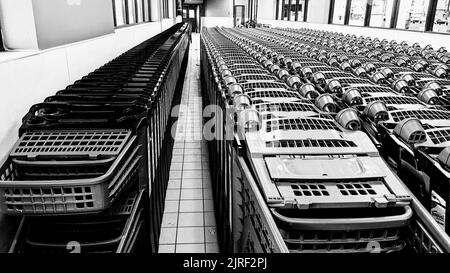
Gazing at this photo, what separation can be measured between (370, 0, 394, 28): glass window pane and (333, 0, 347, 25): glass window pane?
2.15 m

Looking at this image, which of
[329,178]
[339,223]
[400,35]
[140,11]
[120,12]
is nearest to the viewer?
[339,223]

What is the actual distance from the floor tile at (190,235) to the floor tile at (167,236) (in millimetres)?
39

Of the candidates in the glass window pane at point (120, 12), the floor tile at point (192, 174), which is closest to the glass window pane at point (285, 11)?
the glass window pane at point (120, 12)

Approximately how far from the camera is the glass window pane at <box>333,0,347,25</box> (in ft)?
42.8

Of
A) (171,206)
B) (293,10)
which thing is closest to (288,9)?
(293,10)

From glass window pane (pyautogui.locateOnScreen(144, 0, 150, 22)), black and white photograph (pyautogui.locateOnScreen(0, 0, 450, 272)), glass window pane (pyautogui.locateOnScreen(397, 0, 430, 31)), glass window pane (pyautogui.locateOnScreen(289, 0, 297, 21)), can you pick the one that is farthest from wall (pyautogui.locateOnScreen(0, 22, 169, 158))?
glass window pane (pyautogui.locateOnScreen(289, 0, 297, 21))

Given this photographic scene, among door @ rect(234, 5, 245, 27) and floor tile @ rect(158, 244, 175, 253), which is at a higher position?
door @ rect(234, 5, 245, 27)

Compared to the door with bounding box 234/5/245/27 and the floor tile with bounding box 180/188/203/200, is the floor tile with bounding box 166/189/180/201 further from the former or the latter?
the door with bounding box 234/5/245/27

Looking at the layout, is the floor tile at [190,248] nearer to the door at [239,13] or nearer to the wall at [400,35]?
the wall at [400,35]

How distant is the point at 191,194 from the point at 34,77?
1.87m

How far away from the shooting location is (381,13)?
10.4 meters

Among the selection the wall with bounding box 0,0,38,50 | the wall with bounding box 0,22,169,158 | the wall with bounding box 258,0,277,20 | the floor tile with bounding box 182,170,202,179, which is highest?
the wall with bounding box 258,0,277,20

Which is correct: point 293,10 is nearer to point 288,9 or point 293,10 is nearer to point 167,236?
point 288,9
